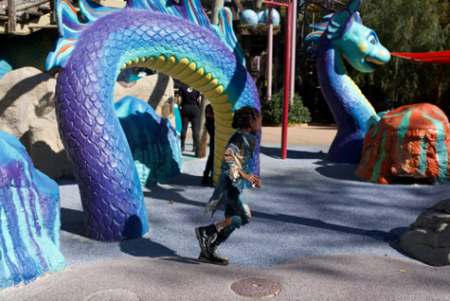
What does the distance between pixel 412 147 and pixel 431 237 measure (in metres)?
2.70

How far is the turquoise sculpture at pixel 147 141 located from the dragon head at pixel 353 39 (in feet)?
12.2

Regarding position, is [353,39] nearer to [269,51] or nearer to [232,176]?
[232,176]

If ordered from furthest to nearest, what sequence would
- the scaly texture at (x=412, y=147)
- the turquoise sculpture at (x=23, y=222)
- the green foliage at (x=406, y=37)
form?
the green foliage at (x=406, y=37), the scaly texture at (x=412, y=147), the turquoise sculpture at (x=23, y=222)

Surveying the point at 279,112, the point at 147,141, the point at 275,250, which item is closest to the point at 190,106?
the point at 147,141

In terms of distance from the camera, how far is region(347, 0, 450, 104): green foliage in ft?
57.3

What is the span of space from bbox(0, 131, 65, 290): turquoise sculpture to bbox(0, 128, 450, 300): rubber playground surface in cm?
11

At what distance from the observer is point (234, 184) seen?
111 inches

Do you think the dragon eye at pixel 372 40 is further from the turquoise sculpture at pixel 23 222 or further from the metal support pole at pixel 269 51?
the metal support pole at pixel 269 51

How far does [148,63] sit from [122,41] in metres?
0.58

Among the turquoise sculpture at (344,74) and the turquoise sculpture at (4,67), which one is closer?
the turquoise sculpture at (344,74)

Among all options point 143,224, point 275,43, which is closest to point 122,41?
point 143,224

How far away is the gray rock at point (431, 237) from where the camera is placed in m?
2.98

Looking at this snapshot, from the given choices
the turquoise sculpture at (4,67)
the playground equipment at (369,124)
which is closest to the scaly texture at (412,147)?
the playground equipment at (369,124)

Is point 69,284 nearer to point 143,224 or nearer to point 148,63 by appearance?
point 143,224
